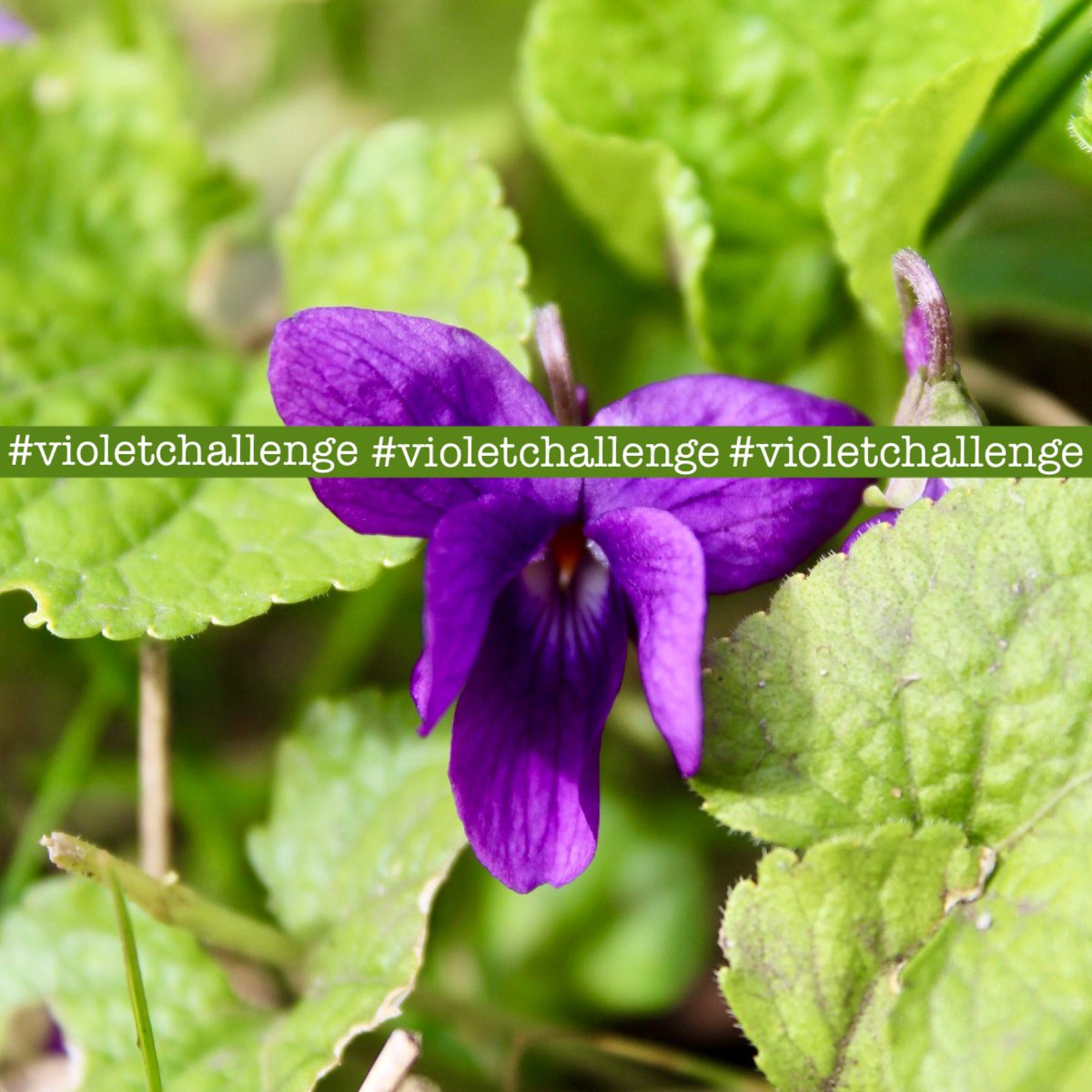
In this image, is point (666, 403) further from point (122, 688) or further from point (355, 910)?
point (122, 688)

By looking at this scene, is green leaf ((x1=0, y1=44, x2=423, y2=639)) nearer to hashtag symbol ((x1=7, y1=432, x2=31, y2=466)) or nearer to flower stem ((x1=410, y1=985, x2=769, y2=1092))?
hashtag symbol ((x1=7, y1=432, x2=31, y2=466))

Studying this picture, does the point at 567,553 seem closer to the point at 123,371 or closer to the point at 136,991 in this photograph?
the point at 136,991

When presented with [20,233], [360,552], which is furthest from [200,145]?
[360,552]

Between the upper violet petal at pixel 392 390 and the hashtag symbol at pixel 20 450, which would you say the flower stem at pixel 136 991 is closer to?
the upper violet petal at pixel 392 390

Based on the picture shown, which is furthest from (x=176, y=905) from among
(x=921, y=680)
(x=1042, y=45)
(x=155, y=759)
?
(x=1042, y=45)

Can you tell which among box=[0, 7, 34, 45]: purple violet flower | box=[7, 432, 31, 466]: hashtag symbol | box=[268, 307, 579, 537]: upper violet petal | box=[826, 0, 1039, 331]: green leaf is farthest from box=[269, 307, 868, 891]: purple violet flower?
box=[0, 7, 34, 45]: purple violet flower

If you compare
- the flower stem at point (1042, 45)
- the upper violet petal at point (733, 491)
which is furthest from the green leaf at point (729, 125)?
the upper violet petal at point (733, 491)
